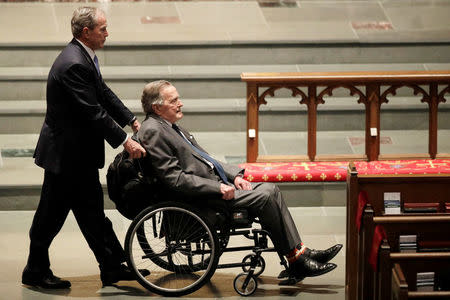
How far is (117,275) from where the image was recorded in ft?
17.7

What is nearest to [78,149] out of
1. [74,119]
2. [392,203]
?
[74,119]

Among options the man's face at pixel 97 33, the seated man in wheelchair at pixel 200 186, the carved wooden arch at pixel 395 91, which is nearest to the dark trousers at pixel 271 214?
the seated man in wheelchair at pixel 200 186

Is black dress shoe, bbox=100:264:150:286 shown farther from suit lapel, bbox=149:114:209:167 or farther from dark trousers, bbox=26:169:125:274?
suit lapel, bbox=149:114:209:167

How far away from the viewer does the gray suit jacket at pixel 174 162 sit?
16.6ft

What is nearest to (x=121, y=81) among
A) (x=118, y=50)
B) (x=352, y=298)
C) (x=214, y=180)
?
(x=118, y=50)

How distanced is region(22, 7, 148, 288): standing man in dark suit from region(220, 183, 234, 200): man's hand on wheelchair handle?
455 mm

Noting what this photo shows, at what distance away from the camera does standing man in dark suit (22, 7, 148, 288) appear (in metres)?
5.08

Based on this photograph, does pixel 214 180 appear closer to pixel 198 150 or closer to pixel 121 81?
pixel 198 150

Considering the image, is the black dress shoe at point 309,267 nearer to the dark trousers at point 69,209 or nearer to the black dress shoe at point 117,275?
the black dress shoe at point 117,275

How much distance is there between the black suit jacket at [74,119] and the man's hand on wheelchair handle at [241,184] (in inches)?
29.2

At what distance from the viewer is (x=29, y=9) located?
980cm

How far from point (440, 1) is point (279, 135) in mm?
3169

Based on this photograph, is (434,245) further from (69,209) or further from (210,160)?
(69,209)

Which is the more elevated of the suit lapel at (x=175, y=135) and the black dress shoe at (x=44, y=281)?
the suit lapel at (x=175, y=135)
